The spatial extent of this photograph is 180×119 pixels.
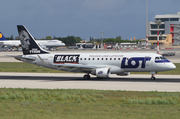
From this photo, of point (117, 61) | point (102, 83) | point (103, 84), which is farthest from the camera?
point (117, 61)

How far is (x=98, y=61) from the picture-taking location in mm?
38375

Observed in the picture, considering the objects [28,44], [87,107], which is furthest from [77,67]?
[87,107]

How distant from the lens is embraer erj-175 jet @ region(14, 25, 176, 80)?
36281 millimetres

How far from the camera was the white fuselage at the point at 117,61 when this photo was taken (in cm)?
3622

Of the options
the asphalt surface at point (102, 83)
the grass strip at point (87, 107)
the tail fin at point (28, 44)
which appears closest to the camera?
the grass strip at point (87, 107)

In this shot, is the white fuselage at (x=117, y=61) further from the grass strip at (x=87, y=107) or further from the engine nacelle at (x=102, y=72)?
the grass strip at (x=87, y=107)

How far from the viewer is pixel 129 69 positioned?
121ft

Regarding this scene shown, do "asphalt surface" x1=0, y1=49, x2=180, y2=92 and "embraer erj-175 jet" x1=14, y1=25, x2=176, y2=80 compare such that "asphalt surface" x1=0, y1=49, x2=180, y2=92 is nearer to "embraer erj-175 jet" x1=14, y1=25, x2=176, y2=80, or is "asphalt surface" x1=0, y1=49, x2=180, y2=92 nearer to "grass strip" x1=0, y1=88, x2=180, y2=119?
"embraer erj-175 jet" x1=14, y1=25, x2=176, y2=80

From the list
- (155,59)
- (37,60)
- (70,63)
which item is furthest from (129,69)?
(37,60)

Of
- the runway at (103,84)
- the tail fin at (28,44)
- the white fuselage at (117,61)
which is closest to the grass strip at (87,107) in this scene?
the runway at (103,84)

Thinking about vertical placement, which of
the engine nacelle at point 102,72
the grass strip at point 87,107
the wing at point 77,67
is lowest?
the grass strip at point 87,107

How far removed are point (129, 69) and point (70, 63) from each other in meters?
8.54

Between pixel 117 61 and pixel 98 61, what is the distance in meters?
2.77

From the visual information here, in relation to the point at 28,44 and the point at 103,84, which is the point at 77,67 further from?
the point at 28,44
